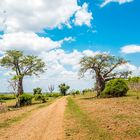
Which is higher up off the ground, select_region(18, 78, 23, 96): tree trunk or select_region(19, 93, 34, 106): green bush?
select_region(18, 78, 23, 96): tree trunk

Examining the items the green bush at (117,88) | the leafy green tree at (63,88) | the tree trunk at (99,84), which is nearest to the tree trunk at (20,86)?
the tree trunk at (99,84)

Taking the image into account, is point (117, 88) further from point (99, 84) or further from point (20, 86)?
point (20, 86)

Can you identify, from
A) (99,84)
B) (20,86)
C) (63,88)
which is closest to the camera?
(20,86)

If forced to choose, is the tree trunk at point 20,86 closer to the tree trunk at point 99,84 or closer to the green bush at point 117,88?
the tree trunk at point 99,84

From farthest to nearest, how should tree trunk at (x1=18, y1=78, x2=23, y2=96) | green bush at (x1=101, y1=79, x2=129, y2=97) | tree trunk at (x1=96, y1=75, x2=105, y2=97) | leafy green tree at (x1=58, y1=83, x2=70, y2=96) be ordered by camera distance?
leafy green tree at (x1=58, y1=83, x2=70, y2=96) < tree trunk at (x1=96, y1=75, x2=105, y2=97) < tree trunk at (x1=18, y1=78, x2=23, y2=96) < green bush at (x1=101, y1=79, x2=129, y2=97)

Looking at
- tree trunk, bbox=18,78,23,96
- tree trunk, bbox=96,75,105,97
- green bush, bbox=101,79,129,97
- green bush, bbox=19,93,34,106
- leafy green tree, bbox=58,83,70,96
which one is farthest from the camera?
leafy green tree, bbox=58,83,70,96

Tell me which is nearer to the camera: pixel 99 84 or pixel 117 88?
pixel 117 88

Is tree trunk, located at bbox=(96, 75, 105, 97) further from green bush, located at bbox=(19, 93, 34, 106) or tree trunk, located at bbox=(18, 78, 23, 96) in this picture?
tree trunk, located at bbox=(18, 78, 23, 96)

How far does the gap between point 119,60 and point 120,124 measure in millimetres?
48592

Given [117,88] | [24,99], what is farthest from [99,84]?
[24,99]

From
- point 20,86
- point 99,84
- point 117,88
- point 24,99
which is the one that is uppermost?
point 20,86

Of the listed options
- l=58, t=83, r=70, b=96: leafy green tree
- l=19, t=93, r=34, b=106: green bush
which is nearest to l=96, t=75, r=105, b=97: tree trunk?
l=19, t=93, r=34, b=106: green bush

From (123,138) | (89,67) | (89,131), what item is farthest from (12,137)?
(89,67)

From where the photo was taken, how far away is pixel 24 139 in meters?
14.6
